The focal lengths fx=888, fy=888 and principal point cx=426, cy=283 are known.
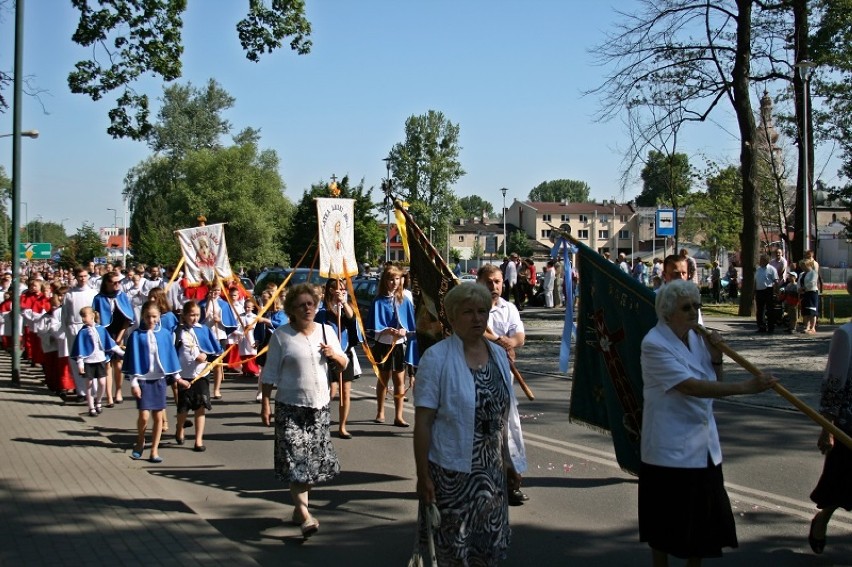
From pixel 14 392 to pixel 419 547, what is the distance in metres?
11.5

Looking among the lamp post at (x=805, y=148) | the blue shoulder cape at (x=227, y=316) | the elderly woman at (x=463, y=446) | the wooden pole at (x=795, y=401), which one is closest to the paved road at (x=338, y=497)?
the wooden pole at (x=795, y=401)

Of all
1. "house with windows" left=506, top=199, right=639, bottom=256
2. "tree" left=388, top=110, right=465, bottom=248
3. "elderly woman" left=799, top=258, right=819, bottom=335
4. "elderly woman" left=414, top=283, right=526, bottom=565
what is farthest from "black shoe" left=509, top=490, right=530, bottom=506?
"house with windows" left=506, top=199, right=639, bottom=256

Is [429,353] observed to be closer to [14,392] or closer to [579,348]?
[579,348]

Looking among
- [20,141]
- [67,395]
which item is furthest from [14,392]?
[20,141]

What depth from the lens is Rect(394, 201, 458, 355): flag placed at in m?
7.36

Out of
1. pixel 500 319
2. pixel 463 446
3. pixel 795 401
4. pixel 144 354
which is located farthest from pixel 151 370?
pixel 795 401

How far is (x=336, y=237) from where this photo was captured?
34.3 feet

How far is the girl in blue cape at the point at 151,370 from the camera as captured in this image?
898 centimetres

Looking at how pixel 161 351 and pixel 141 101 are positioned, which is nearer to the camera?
pixel 161 351

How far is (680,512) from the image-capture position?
459 cm

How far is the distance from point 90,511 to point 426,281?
3211mm

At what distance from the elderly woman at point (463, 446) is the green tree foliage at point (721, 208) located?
40.2m

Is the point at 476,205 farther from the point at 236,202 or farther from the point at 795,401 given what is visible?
the point at 795,401

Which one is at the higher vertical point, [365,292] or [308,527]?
[365,292]
